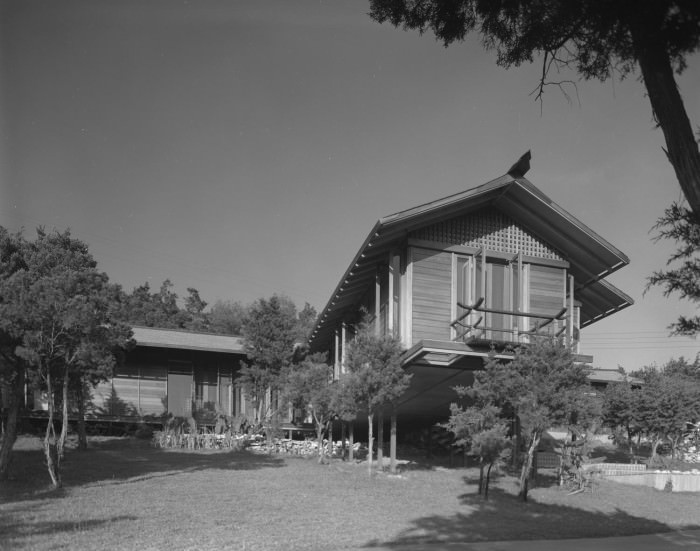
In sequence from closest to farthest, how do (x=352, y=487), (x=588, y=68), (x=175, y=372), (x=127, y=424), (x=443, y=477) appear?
(x=588, y=68) → (x=352, y=487) → (x=443, y=477) → (x=127, y=424) → (x=175, y=372)

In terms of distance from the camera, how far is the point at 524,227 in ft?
72.0

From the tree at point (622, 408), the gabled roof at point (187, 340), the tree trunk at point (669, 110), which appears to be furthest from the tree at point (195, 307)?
the tree trunk at point (669, 110)

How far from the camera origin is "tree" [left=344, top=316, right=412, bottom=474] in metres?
Answer: 18.4

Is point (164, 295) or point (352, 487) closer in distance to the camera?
point (352, 487)

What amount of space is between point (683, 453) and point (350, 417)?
1514cm

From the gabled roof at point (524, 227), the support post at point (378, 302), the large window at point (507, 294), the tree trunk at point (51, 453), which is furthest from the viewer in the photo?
the support post at point (378, 302)

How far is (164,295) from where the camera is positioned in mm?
72375

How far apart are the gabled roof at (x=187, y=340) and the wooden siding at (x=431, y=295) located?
15.1 meters

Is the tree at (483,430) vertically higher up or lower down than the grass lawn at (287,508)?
higher up

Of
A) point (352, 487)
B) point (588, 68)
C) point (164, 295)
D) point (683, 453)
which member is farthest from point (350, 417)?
point (164, 295)

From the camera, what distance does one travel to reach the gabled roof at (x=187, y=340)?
114 feet

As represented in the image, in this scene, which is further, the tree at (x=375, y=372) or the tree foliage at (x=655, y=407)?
the tree foliage at (x=655, y=407)

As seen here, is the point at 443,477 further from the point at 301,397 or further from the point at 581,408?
the point at 301,397

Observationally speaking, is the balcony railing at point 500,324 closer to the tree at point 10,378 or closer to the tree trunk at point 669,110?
the tree at point 10,378
